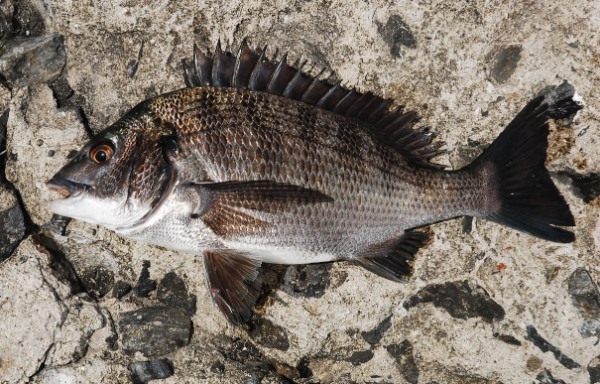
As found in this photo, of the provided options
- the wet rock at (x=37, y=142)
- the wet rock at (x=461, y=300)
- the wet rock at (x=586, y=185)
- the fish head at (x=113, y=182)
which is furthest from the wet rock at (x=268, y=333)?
the wet rock at (x=586, y=185)

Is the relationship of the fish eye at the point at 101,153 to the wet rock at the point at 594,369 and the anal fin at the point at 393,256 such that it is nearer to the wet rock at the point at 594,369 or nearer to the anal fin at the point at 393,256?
the anal fin at the point at 393,256

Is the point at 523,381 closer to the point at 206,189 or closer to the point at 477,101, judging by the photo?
the point at 477,101

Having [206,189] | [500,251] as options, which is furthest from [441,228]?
[206,189]

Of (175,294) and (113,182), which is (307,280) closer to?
(175,294)

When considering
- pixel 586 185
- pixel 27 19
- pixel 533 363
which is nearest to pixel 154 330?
pixel 27 19

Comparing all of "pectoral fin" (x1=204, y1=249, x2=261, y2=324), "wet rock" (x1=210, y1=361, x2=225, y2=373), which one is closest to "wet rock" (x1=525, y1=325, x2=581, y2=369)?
"pectoral fin" (x1=204, y1=249, x2=261, y2=324)

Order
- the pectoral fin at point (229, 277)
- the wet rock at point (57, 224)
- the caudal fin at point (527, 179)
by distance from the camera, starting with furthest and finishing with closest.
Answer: the wet rock at point (57, 224)
the caudal fin at point (527, 179)
the pectoral fin at point (229, 277)
